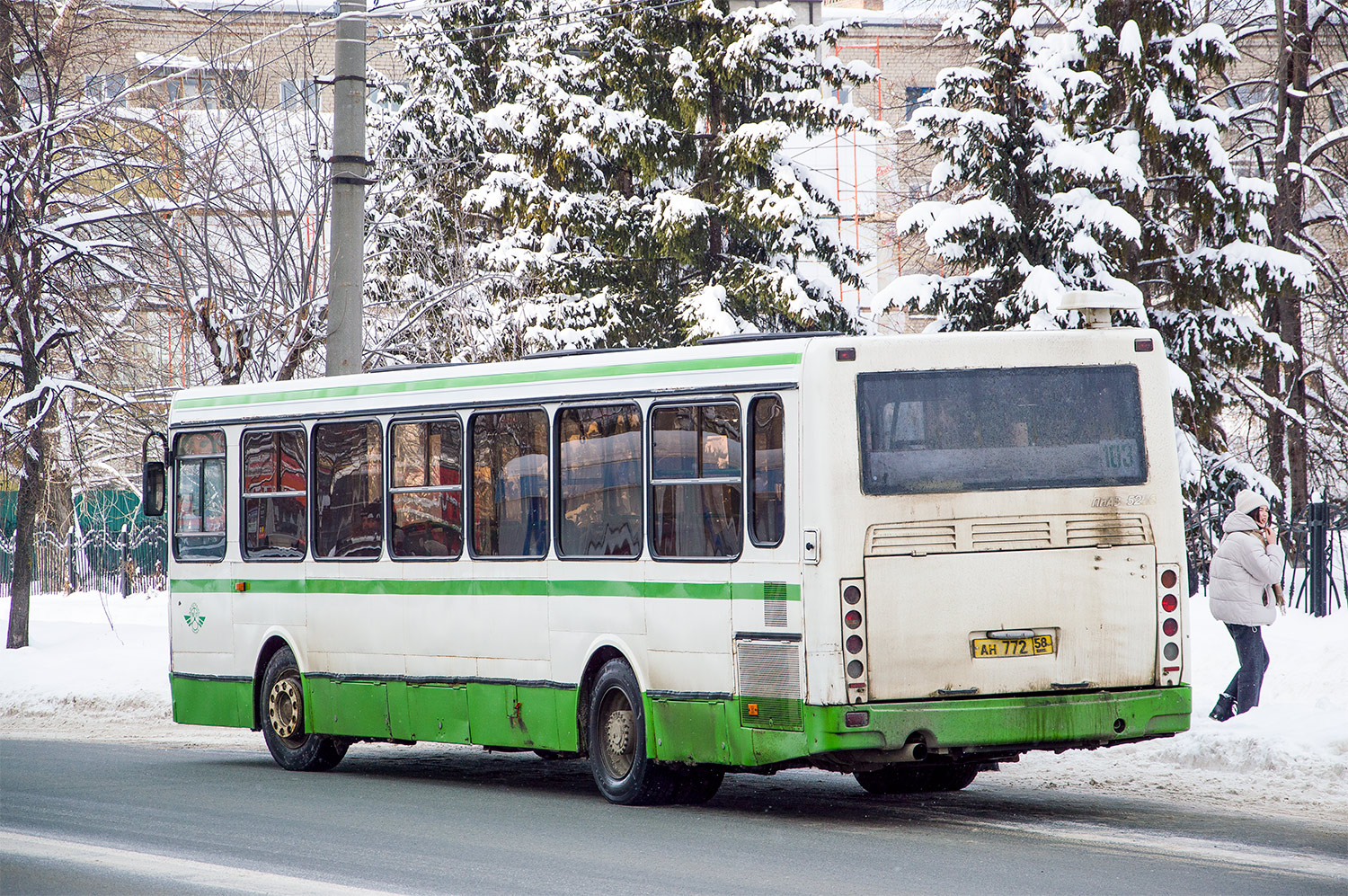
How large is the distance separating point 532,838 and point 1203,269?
1684 centimetres

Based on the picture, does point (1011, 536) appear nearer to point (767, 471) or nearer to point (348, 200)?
point (767, 471)

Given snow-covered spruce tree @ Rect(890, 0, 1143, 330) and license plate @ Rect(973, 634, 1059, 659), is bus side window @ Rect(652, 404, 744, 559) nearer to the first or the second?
license plate @ Rect(973, 634, 1059, 659)

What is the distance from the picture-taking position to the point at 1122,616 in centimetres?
1008

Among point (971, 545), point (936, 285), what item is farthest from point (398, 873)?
point (936, 285)

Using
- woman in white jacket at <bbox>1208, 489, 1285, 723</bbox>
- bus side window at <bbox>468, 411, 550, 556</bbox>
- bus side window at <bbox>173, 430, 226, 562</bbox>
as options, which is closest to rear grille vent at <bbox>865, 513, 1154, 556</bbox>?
bus side window at <bbox>468, 411, 550, 556</bbox>

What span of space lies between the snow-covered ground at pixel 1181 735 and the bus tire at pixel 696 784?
209cm

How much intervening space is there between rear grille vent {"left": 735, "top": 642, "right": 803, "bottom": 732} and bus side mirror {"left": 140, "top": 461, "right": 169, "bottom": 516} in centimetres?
663

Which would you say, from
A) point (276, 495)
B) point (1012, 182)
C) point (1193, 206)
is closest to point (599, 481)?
point (276, 495)

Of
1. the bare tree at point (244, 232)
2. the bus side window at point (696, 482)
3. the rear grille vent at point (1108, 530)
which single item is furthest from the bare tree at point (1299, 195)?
the bus side window at point (696, 482)

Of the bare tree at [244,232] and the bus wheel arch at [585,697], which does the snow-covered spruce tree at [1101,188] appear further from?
the bus wheel arch at [585,697]

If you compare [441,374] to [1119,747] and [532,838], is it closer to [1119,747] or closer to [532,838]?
[532,838]

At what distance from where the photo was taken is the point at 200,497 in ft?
47.8

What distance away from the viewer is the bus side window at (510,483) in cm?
1161

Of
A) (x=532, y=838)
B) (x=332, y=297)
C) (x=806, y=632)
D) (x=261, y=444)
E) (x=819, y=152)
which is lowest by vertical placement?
(x=532, y=838)
